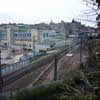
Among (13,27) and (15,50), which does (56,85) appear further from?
(13,27)

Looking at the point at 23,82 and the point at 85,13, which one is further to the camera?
the point at 23,82

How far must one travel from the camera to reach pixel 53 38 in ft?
39.7

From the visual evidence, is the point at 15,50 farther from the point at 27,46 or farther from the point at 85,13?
the point at 85,13

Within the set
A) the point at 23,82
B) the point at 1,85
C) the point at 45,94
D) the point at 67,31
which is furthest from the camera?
Answer: the point at 67,31

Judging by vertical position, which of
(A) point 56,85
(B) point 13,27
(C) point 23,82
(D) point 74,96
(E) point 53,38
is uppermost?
(B) point 13,27

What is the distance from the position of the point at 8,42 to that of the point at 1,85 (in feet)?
21.0

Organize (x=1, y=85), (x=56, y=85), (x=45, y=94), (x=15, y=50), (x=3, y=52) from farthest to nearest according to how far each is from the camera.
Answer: (x=15, y=50) < (x=3, y=52) < (x=1, y=85) < (x=56, y=85) < (x=45, y=94)

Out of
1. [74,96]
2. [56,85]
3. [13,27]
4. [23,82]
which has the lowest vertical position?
[23,82]

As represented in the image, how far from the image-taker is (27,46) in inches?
371

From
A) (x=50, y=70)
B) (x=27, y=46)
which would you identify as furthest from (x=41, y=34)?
(x=50, y=70)

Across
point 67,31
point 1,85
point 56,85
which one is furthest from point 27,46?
point 56,85

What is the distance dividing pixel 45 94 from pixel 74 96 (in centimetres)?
93

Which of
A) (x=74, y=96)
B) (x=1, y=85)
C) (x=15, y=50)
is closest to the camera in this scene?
(x=74, y=96)

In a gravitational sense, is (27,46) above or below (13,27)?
below
